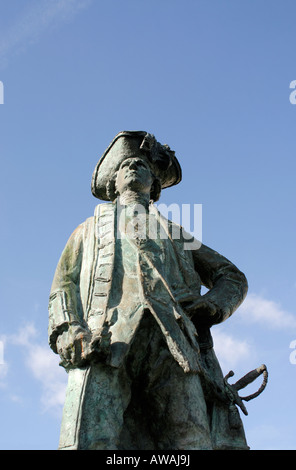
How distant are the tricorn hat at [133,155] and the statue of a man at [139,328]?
0.56 ft

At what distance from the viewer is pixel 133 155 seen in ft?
23.0

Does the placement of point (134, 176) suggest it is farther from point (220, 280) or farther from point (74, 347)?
point (74, 347)

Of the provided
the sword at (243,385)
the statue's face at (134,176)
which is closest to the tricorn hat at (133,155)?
the statue's face at (134,176)

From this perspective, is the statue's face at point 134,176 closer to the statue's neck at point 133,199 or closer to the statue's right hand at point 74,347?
the statue's neck at point 133,199

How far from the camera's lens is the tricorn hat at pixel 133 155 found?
7.00 metres

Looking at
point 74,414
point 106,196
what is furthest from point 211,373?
point 106,196

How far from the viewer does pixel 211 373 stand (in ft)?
19.6

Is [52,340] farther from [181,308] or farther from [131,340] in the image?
[181,308]

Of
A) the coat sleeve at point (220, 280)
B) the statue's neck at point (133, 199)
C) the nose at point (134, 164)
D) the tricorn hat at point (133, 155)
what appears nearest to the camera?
the coat sleeve at point (220, 280)

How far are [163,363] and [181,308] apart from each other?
1.94ft

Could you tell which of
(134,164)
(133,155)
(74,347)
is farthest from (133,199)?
(74,347)

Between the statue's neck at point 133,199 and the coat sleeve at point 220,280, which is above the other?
the statue's neck at point 133,199

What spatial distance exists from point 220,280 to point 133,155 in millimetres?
1727
